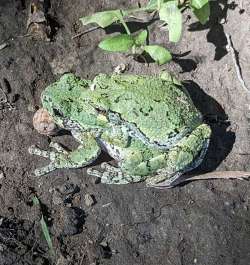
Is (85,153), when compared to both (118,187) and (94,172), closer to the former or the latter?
(94,172)

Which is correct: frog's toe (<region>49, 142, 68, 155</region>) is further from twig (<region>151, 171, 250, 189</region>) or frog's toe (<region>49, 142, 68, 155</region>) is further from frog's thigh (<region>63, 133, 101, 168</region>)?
twig (<region>151, 171, 250, 189</region>)

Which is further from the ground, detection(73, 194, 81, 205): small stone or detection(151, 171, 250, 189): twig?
detection(73, 194, 81, 205): small stone

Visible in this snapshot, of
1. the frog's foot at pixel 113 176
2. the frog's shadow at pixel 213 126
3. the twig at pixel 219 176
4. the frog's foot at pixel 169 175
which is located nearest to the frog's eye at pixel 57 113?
the frog's foot at pixel 113 176

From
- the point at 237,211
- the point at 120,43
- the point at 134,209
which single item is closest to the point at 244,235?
the point at 237,211

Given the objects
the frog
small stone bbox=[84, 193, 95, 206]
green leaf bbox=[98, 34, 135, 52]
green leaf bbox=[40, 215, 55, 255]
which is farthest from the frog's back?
green leaf bbox=[40, 215, 55, 255]

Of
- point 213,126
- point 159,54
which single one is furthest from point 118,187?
point 159,54

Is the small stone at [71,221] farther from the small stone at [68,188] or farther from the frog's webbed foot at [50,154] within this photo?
the frog's webbed foot at [50,154]

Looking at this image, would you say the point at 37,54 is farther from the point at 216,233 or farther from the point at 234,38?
the point at 216,233
